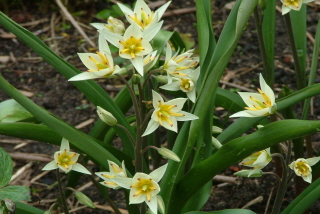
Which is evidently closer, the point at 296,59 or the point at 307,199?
the point at 307,199

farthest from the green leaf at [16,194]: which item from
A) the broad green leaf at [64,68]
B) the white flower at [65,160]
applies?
the broad green leaf at [64,68]

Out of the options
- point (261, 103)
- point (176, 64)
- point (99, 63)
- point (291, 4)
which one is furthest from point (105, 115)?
point (291, 4)

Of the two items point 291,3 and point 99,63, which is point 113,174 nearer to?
point 99,63

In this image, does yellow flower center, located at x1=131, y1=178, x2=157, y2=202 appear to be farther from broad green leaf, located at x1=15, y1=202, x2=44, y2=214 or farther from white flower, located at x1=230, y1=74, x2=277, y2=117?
broad green leaf, located at x1=15, y1=202, x2=44, y2=214

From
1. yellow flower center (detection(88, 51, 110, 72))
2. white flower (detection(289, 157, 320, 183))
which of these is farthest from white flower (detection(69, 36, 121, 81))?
white flower (detection(289, 157, 320, 183))

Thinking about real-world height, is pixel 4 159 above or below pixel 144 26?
below

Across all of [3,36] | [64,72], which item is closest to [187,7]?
[3,36]

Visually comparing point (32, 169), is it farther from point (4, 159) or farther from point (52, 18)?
point (52, 18)
